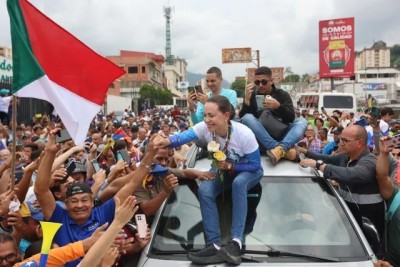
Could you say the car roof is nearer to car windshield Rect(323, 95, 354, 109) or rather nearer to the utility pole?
car windshield Rect(323, 95, 354, 109)

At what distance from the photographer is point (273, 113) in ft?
16.2

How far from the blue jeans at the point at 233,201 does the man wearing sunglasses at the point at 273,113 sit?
0.57m

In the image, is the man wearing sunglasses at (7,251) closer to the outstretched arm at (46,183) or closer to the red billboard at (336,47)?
the outstretched arm at (46,183)

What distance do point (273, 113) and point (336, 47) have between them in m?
45.9

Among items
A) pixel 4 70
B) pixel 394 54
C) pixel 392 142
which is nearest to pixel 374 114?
pixel 392 142

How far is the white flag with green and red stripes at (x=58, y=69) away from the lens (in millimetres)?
4023

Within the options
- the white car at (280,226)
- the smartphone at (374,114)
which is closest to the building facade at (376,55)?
the smartphone at (374,114)

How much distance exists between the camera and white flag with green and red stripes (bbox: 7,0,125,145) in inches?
158

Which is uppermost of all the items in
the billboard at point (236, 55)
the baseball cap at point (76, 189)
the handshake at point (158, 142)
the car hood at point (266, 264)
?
the billboard at point (236, 55)

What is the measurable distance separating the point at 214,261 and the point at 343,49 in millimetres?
47571

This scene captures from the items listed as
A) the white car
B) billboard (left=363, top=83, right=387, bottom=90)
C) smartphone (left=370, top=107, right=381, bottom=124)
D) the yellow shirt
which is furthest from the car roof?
billboard (left=363, top=83, right=387, bottom=90)

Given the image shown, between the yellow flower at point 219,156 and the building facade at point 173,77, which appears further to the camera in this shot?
the building facade at point 173,77

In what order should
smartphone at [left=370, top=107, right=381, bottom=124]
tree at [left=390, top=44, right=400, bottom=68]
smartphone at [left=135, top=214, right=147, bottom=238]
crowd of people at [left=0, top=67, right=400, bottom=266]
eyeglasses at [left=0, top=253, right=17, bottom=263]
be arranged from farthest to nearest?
tree at [left=390, top=44, right=400, bottom=68]
smartphone at [left=370, top=107, right=381, bottom=124]
smartphone at [left=135, top=214, right=147, bottom=238]
crowd of people at [left=0, top=67, right=400, bottom=266]
eyeglasses at [left=0, top=253, right=17, bottom=263]

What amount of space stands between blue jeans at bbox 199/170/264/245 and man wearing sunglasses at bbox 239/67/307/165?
571 mm
